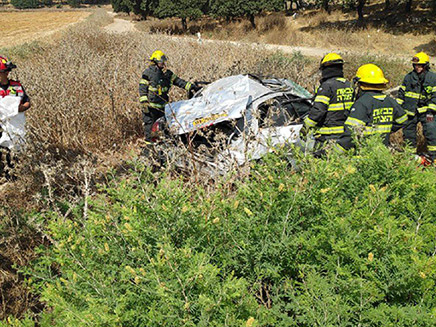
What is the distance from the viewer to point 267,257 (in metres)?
1.97

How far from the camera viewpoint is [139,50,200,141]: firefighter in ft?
17.4

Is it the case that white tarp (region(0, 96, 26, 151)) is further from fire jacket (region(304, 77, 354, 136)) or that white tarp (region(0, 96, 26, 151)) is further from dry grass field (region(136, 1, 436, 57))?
dry grass field (region(136, 1, 436, 57))

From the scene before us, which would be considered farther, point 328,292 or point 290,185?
point 290,185

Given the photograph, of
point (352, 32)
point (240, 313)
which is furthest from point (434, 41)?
point (240, 313)

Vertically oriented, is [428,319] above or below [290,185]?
below

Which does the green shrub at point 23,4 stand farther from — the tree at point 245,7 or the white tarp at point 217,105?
the white tarp at point 217,105

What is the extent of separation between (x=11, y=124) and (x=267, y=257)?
384 cm

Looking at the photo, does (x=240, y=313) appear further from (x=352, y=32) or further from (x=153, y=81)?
(x=352, y=32)

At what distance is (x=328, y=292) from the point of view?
166cm

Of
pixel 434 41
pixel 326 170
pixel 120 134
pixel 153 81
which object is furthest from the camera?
pixel 434 41

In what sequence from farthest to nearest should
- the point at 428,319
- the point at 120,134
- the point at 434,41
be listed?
the point at 434,41, the point at 120,134, the point at 428,319

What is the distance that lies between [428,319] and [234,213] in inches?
47.9

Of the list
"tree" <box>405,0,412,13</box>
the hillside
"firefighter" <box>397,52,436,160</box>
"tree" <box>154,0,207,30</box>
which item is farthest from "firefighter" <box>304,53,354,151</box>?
"tree" <box>154,0,207,30</box>

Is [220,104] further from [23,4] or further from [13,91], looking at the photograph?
[23,4]
